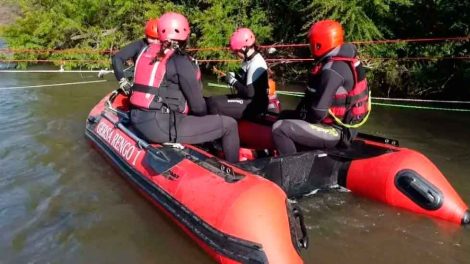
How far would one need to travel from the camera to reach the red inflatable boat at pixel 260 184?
3471 mm

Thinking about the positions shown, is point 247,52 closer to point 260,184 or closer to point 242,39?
point 242,39

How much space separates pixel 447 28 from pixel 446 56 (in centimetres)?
61

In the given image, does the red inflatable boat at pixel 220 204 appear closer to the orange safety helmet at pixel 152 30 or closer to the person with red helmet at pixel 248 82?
the person with red helmet at pixel 248 82

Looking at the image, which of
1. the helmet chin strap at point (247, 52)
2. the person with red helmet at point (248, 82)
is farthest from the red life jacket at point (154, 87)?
the helmet chin strap at point (247, 52)

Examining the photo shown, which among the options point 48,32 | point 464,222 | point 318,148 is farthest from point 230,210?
point 48,32

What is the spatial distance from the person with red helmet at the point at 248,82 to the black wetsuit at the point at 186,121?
3.06ft

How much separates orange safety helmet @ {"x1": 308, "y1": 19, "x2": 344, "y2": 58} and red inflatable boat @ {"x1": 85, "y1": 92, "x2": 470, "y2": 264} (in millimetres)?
965

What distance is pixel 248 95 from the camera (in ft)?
18.8

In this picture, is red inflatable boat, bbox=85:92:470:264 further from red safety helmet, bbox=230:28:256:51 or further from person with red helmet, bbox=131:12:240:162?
red safety helmet, bbox=230:28:256:51

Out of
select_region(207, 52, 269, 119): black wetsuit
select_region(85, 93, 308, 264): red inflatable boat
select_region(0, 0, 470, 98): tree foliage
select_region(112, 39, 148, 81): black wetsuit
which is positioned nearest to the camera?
select_region(85, 93, 308, 264): red inflatable boat

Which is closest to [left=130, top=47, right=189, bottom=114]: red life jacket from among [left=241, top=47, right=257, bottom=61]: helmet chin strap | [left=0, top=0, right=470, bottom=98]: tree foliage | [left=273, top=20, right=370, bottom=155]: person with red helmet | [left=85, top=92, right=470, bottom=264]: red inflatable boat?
[left=85, top=92, right=470, bottom=264]: red inflatable boat

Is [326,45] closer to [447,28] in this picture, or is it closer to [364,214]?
[364,214]

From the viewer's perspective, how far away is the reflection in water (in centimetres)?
395

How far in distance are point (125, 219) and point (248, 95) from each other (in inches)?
79.8
